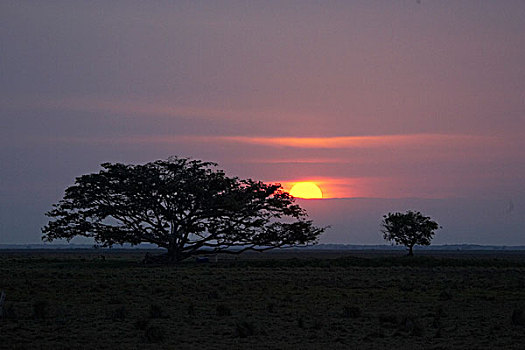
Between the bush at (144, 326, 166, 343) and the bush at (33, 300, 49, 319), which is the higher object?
the bush at (33, 300, 49, 319)

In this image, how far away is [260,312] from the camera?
92.2ft

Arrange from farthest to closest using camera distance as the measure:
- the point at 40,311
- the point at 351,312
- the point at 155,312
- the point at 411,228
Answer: the point at 411,228
the point at 351,312
the point at 155,312
the point at 40,311

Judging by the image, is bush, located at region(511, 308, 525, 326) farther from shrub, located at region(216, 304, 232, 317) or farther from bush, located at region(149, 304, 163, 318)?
bush, located at region(149, 304, 163, 318)

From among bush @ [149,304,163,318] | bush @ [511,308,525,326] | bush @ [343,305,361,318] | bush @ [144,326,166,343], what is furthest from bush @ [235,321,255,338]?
bush @ [511,308,525,326]

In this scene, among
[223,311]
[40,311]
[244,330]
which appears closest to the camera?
[244,330]

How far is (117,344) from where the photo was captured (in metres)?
20.8

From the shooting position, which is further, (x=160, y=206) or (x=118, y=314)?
(x=160, y=206)

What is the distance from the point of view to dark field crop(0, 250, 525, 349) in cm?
2139

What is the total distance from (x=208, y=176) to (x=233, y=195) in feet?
9.02

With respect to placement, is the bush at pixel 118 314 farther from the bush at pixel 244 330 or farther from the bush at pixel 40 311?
the bush at pixel 244 330

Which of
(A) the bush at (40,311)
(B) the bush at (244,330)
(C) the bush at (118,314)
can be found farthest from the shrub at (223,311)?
(A) the bush at (40,311)

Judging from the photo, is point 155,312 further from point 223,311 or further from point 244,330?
point 244,330

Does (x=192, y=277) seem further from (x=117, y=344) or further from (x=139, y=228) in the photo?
(x=117, y=344)

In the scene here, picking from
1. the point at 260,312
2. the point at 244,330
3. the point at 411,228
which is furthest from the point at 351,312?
the point at 411,228
